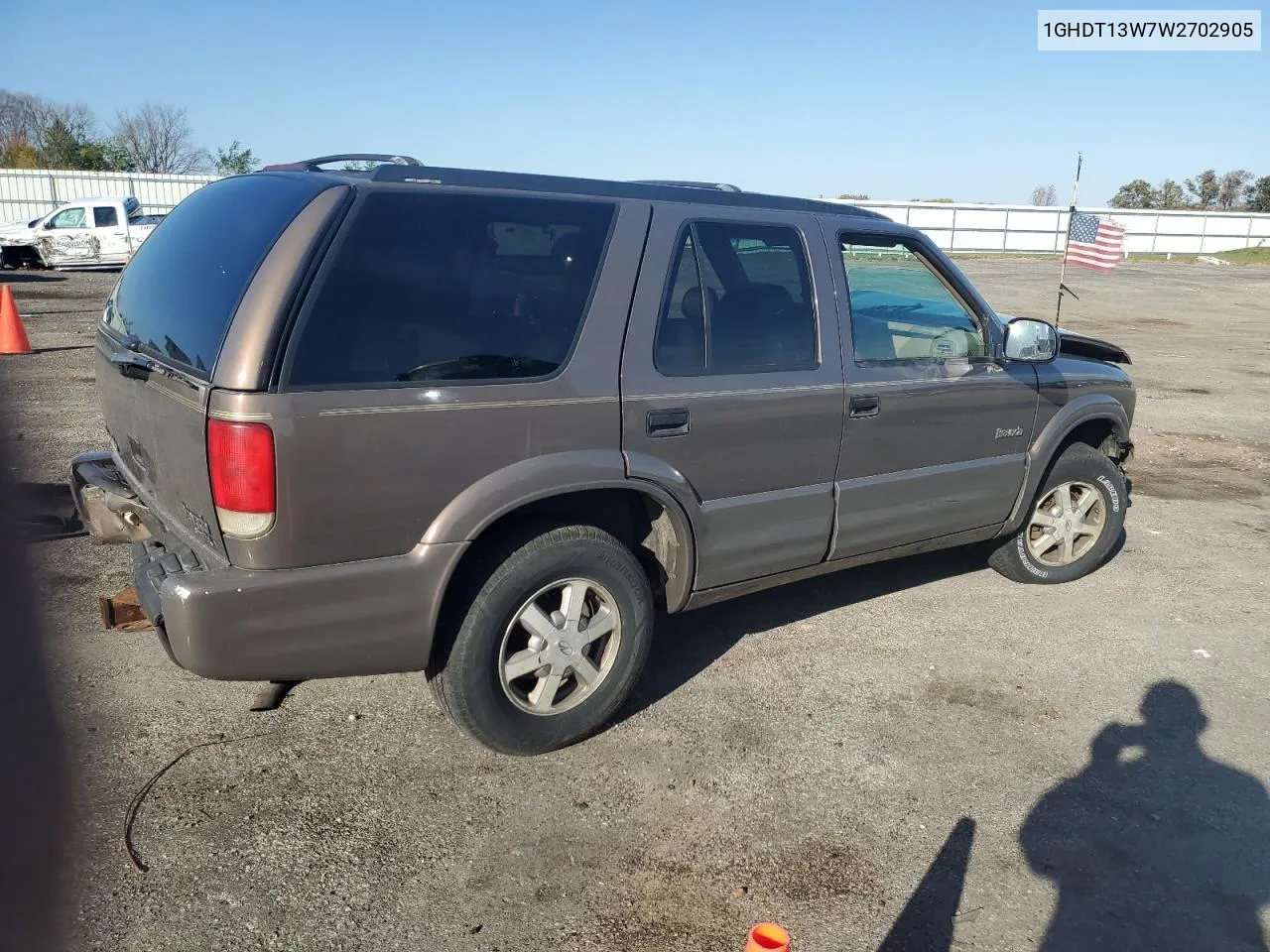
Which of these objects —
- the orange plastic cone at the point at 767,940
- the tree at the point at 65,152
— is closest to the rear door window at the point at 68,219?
the tree at the point at 65,152

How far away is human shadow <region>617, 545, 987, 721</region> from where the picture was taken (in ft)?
13.5

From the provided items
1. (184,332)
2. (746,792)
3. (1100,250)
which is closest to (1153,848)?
(746,792)

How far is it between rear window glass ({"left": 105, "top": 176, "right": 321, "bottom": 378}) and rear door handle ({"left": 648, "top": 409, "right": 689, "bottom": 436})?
4.25 feet

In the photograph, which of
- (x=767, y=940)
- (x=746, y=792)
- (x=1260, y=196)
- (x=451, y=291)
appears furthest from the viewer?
(x=1260, y=196)

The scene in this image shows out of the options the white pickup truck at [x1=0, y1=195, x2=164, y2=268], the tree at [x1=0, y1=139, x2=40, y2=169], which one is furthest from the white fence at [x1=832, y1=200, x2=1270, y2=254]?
the tree at [x1=0, y1=139, x2=40, y2=169]

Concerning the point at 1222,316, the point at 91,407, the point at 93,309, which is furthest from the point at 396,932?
the point at 1222,316

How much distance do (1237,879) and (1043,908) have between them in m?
0.65

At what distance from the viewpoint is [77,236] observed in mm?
23281

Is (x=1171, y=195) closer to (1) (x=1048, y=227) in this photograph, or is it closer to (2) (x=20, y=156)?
(1) (x=1048, y=227)

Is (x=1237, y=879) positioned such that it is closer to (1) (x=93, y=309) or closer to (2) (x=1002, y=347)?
(2) (x=1002, y=347)

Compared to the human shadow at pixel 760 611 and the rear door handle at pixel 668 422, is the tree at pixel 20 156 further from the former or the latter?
the rear door handle at pixel 668 422

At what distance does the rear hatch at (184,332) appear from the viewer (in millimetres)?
2869

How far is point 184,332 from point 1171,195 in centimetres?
9344

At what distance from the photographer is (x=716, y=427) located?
3.58 m
